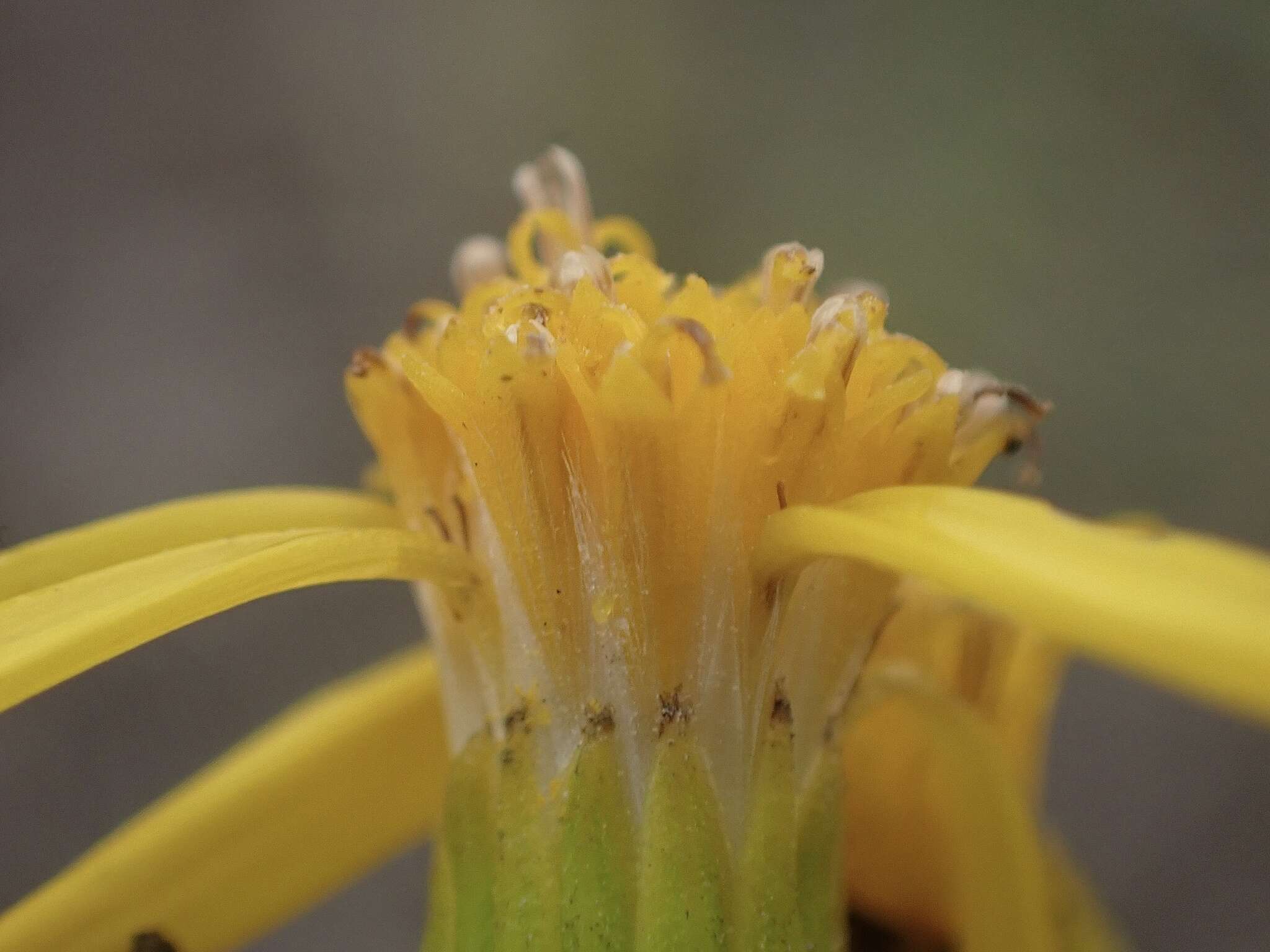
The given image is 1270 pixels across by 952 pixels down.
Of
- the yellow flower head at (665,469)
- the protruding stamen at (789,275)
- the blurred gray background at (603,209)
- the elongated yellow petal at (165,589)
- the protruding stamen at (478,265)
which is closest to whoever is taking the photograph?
the elongated yellow petal at (165,589)

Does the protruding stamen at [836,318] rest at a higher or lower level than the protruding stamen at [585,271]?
lower

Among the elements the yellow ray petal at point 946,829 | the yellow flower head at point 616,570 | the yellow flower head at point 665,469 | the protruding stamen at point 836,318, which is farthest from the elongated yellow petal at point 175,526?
the yellow ray petal at point 946,829

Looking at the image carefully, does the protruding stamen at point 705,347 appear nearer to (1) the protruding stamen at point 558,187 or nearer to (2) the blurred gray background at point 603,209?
(1) the protruding stamen at point 558,187

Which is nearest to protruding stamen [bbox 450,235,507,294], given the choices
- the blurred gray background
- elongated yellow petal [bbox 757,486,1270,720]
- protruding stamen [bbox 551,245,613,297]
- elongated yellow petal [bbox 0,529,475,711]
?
protruding stamen [bbox 551,245,613,297]

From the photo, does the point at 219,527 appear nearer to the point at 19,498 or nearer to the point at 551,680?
the point at 551,680

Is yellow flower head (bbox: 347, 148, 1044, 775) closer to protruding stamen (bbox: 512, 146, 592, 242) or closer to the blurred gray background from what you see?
protruding stamen (bbox: 512, 146, 592, 242)

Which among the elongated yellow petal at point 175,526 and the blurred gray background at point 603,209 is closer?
the elongated yellow petal at point 175,526

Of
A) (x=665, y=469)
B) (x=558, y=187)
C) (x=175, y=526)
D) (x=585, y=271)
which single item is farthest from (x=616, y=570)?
(x=558, y=187)
